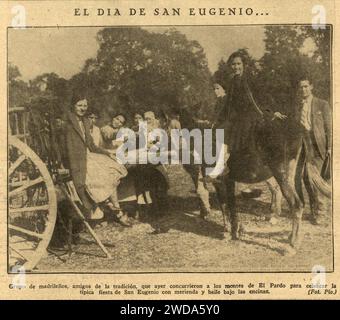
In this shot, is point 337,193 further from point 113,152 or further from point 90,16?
point 90,16

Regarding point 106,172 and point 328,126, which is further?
point 106,172

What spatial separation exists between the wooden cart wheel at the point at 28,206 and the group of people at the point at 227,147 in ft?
1.03

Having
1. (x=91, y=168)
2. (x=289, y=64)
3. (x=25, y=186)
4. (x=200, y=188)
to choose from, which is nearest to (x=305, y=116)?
(x=289, y=64)

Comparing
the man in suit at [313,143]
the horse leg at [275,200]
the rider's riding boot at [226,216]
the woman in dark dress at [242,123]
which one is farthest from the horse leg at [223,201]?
the man in suit at [313,143]

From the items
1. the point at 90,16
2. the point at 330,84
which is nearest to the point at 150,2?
the point at 90,16

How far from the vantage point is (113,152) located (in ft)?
16.3

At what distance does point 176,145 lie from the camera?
4.91 metres

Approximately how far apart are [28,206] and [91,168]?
70cm

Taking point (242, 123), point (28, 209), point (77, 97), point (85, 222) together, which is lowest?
point (85, 222)

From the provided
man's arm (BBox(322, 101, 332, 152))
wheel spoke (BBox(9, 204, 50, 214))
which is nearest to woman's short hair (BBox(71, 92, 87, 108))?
wheel spoke (BBox(9, 204, 50, 214))

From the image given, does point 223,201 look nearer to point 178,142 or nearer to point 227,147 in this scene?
point 227,147

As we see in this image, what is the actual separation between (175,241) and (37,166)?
4.95 feet

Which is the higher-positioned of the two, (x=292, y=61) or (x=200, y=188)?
(x=292, y=61)

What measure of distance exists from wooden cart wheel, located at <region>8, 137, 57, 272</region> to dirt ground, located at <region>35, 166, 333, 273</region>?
0.54 feet
